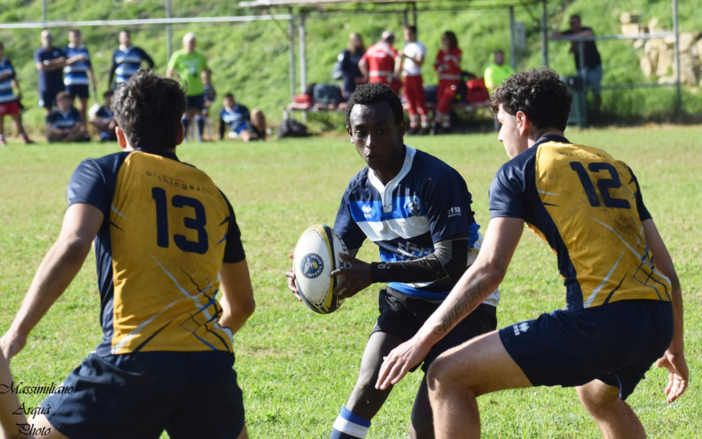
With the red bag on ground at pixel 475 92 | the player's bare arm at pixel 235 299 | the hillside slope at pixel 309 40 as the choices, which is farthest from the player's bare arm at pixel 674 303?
the hillside slope at pixel 309 40

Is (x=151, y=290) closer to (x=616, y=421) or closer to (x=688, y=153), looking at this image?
(x=616, y=421)

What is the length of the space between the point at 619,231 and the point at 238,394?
4.87 feet

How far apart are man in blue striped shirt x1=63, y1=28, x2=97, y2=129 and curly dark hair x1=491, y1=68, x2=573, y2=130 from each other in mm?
16931

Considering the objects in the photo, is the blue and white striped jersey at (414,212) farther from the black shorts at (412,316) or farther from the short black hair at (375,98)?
the short black hair at (375,98)

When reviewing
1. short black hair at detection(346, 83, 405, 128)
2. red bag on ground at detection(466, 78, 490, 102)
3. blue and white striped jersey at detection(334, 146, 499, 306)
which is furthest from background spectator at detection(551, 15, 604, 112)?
blue and white striped jersey at detection(334, 146, 499, 306)

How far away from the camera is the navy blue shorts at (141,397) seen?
2.65 metres

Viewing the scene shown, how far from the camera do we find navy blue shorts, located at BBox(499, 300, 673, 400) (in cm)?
295

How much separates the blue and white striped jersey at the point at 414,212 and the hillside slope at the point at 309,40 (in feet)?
55.0

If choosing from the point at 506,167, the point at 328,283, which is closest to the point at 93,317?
the point at 328,283

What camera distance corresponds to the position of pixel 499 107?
3.46m

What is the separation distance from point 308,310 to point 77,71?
14.4 metres

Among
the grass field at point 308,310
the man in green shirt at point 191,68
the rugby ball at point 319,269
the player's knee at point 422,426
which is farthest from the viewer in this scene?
the man in green shirt at point 191,68

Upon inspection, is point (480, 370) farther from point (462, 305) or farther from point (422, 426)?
point (422, 426)

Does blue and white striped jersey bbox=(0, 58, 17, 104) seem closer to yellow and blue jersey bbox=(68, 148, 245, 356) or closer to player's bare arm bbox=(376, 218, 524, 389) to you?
yellow and blue jersey bbox=(68, 148, 245, 356)
